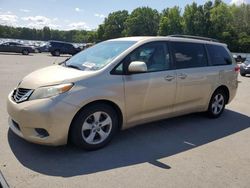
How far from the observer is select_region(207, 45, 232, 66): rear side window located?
6.64m

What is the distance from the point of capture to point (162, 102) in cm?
544

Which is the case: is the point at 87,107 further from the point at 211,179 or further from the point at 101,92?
the point at 211,179

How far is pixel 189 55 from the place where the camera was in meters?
6.07

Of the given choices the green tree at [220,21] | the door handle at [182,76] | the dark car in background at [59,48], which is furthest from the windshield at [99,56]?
the green tree at [220,21]

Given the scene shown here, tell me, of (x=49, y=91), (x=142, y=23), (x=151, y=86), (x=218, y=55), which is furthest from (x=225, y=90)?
(x=142, y=23)

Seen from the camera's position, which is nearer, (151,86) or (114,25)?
(151,86)

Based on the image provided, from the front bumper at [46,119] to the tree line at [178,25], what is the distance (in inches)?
2620

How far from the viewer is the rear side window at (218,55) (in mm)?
6641

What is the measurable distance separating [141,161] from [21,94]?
1.99 m

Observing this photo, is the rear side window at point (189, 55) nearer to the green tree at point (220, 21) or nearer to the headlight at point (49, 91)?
the headlight at point (49, 91)

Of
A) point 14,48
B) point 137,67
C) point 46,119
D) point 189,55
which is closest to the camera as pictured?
point 46,119

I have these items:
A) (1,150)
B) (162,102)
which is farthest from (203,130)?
(1,150)

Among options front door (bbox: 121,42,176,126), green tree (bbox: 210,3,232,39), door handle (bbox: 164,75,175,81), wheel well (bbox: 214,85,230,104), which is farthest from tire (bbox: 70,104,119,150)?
green tree (bbox: 210,3,232,39)

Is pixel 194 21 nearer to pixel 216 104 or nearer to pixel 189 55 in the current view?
pixel 216 104
